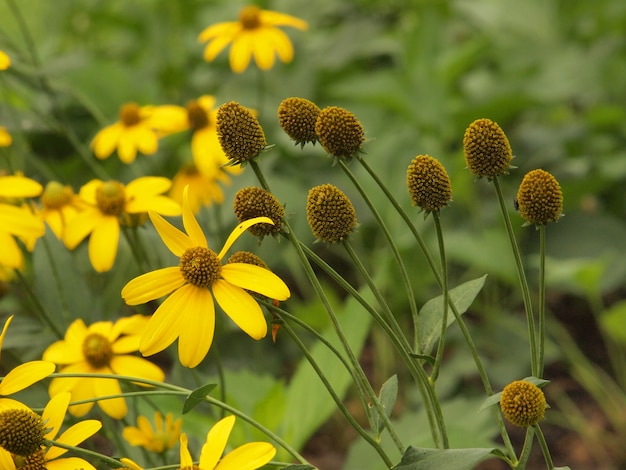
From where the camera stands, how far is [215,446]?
60 centimetres

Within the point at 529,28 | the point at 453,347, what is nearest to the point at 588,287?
the point at 453,347

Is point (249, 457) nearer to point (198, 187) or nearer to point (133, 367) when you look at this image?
point (133, 367)

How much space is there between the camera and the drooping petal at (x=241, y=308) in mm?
592

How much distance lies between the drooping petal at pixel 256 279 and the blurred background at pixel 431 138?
52cm

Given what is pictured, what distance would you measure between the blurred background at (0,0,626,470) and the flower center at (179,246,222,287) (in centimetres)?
53

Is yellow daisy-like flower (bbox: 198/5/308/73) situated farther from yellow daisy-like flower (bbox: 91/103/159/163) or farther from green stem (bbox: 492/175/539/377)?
green stem (bbox: 492/175/539/377)

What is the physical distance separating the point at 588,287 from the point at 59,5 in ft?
4.80

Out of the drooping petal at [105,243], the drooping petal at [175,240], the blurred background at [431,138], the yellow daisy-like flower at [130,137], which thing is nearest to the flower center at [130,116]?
Result: the yellow daisy-like flower at [130,137]

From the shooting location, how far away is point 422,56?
1847 millimetres

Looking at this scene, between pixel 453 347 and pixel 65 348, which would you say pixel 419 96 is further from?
pixel 65 348

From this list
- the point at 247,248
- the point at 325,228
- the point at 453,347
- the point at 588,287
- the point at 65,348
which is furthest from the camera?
the point at 453,347

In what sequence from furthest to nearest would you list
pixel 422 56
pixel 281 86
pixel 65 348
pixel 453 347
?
pixel 281 86 → pixel 422 56 → pixel 453 347 → pixel 65 348

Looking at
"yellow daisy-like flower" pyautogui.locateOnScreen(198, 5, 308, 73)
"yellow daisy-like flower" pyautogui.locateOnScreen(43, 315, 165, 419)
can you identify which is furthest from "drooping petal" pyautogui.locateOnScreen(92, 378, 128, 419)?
"yellow daisy-like flower" pyautogui.locateOnScreen(198, 5, 308, 73)

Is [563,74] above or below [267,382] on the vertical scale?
above
